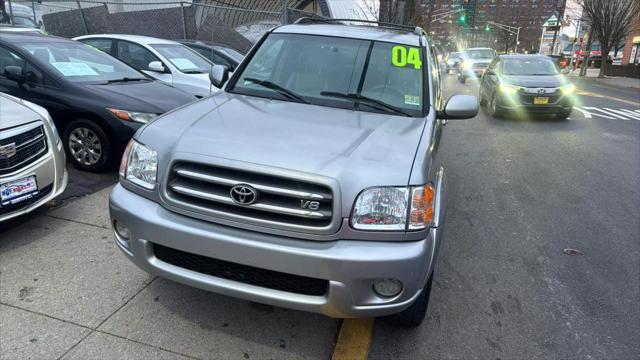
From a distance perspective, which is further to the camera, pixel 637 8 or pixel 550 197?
pixel 637 8

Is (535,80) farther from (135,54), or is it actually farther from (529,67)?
(135,54)

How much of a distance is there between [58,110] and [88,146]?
1.71 feet

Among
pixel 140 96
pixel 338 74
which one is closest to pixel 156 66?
pixel 140 96

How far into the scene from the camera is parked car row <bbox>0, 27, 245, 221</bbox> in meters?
3.61

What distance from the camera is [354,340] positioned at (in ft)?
9.33

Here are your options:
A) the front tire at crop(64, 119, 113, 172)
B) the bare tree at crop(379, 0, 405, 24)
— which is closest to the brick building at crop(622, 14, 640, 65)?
the bare tree at crop(379, 0, 405, 24)

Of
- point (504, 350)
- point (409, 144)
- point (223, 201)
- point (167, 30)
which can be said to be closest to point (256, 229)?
point (223, 201)

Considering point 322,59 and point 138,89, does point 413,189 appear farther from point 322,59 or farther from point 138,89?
point 138,89

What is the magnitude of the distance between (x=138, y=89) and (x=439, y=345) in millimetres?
4784

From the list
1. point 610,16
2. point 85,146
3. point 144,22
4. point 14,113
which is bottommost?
point 85,146

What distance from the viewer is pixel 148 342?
268 centimetres

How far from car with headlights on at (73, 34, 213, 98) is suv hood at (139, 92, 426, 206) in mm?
5171

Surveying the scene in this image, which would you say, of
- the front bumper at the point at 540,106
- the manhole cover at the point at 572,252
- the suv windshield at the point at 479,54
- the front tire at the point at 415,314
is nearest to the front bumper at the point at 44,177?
the front tire at the point at 415,314

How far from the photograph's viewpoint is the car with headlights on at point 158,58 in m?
8.12
